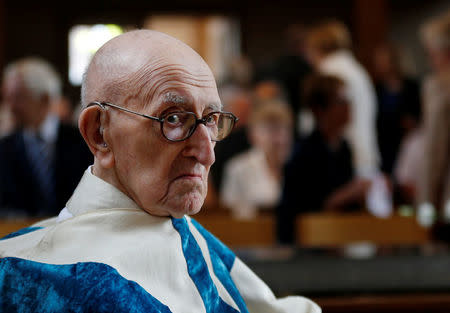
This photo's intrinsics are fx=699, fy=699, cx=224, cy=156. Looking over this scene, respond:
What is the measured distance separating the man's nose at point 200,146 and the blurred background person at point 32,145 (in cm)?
271

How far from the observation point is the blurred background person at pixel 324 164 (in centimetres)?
386

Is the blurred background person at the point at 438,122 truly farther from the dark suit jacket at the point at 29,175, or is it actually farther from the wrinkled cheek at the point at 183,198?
the wrinkled cheek at the point at 183,198

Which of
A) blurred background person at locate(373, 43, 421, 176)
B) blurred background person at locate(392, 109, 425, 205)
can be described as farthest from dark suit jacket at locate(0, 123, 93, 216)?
blurred background person at locate(373, 43, 421, 176)

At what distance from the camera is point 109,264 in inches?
48.7

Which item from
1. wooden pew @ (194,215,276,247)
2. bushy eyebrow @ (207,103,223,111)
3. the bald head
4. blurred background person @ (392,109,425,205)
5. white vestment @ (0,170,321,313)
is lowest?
blurred background person @ (392,109,425,205)

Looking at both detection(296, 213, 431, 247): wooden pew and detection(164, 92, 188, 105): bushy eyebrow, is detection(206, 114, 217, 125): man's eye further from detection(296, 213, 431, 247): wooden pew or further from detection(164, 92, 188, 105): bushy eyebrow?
detection(296, 213, 431, 247): wooden pew

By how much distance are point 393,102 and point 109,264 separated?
600 centimetres

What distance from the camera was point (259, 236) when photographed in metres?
3.76

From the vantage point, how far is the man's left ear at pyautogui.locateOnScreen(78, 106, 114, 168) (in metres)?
1.35

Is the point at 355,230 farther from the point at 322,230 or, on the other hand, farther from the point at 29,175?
the point at 29,175

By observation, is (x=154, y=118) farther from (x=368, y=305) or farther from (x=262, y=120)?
(x=262, y=120)

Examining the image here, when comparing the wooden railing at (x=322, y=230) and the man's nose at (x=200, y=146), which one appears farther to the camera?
the wooden railing at (x=322, y=230)

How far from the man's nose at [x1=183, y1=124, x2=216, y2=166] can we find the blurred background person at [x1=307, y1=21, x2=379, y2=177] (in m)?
3.96

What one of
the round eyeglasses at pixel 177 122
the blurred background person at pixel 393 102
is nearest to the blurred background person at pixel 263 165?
the blurred background person at pixel 393 102
